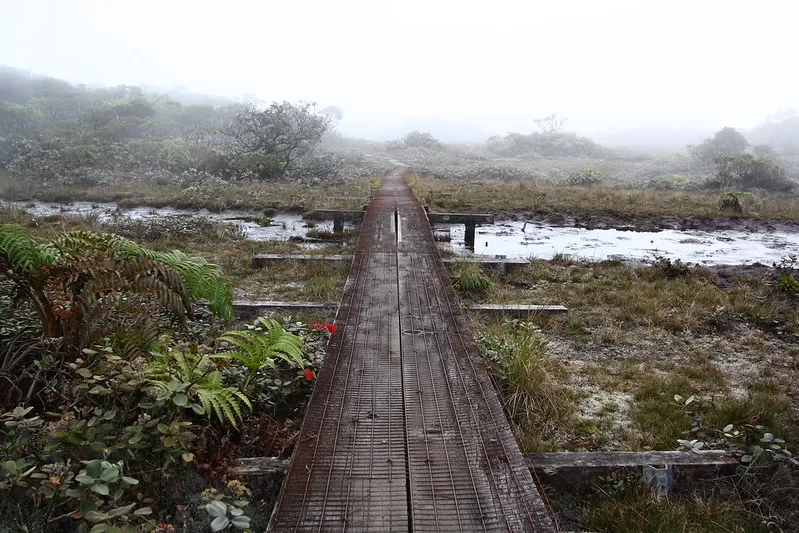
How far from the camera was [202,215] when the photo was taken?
13.2 m

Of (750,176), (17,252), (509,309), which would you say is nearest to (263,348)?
(17,252)

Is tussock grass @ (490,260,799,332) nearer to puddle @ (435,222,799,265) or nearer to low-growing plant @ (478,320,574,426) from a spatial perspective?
puddle @ (435,222,799,265)

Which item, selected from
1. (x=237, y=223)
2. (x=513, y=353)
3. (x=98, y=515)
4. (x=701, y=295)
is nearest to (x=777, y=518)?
(x=513, y=353)

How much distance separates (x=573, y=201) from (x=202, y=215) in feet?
39.8

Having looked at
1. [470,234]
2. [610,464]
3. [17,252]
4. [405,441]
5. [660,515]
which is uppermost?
[17,252]

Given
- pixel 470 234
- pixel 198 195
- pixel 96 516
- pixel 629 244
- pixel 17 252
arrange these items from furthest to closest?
pixel 198 195, pixel 629 244, pixel 470 234, pixel 17 252, pixel 96 516

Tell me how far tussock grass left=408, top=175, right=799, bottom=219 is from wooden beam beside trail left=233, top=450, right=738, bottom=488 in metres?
11.4

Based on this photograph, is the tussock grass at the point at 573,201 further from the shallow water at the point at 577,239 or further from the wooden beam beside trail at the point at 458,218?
the wooden beam beside trail at the point at 458,218

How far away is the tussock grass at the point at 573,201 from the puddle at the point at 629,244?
1.95 m

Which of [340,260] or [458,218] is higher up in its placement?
[458,218]

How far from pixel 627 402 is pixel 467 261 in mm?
4126

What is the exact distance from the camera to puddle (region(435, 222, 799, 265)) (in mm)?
10320

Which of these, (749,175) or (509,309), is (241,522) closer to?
(509,309)

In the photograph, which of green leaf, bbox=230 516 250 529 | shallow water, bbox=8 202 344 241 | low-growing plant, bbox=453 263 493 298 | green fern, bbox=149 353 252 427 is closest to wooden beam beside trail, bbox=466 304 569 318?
low-growing plant, bbox=453 263 493 298
